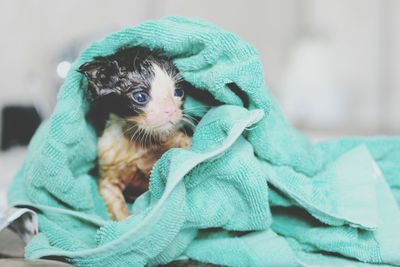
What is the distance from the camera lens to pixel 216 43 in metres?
0.58

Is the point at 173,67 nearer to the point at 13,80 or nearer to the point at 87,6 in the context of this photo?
the point at 13,80

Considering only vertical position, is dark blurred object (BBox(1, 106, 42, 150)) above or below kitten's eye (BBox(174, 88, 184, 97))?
below

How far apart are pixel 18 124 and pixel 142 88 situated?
39.3 inches

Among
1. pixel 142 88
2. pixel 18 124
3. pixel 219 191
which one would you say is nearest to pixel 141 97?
pixel 142 88

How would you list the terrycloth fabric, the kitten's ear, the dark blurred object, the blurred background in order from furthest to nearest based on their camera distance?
the blurred background < the dark blurred object < the kitten's ear < the terrycloth fabric

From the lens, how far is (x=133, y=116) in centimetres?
73

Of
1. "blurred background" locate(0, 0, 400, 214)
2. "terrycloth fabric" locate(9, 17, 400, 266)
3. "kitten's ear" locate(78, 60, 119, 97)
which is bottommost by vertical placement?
"blurred background" locate(0, 0, 400, 214)

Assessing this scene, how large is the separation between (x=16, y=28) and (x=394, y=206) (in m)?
1.45

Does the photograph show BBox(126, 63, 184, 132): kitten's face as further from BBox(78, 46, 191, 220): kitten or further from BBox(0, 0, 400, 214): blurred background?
BBox(0, 0, 400, 214): blurred background

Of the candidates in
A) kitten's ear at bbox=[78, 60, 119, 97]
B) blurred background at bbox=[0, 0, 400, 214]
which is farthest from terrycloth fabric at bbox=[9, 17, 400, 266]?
blurred background at bbox=[0, 0, 400, 214]

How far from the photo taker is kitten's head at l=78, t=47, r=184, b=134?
0.67 m

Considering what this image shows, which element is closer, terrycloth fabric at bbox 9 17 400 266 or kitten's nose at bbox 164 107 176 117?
terrycloth fabric at bbox 9 17 400 266

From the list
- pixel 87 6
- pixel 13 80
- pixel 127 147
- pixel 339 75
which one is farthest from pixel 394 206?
pixel 339 75

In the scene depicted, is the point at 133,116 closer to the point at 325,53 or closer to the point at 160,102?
the point at 160,102
